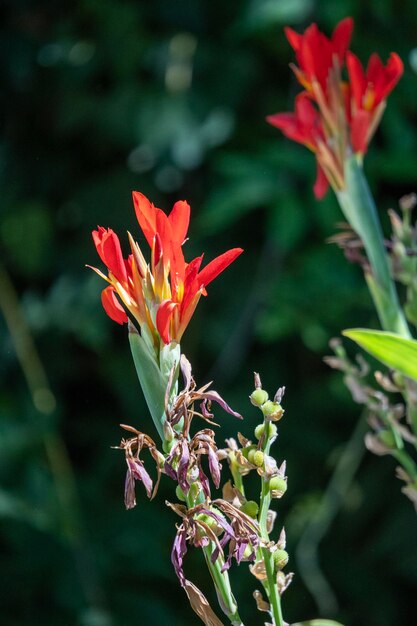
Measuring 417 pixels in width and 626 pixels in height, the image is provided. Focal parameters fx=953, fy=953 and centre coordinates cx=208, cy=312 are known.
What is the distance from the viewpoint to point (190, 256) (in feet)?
3.76

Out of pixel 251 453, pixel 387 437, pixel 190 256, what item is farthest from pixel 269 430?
pixel 190 256

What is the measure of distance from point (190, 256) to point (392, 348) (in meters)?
0.84

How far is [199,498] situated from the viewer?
281mm

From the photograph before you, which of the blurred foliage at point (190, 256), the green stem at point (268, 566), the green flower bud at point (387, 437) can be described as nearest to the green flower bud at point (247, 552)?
the green stem at point (268, 566)

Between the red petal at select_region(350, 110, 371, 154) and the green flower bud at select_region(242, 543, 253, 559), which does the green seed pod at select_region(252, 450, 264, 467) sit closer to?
the green flower bud at select_region(242, 543, 253, 559)

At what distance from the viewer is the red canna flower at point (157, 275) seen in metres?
0.29

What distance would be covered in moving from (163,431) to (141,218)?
0.07 m

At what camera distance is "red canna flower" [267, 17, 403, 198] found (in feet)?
1.36

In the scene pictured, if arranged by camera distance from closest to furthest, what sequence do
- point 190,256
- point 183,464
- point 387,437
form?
1. point 183,464
2. point 387,437
3. point 190,256

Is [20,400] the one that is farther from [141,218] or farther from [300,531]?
[141,218]

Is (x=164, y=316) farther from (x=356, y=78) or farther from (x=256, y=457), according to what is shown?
(x=356, y=78)

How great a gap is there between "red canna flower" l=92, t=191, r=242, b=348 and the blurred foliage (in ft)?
2.63

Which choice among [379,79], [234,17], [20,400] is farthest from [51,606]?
[379,79]

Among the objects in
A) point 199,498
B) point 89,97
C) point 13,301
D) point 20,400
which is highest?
point 89,97
